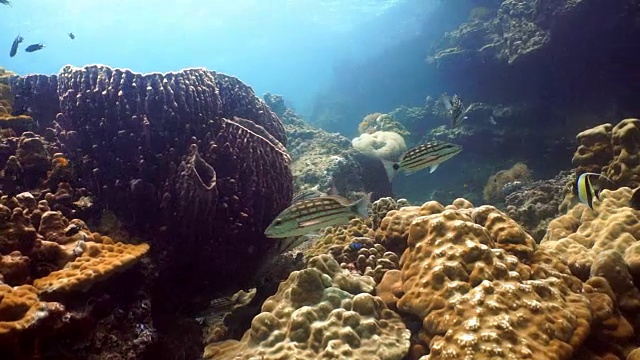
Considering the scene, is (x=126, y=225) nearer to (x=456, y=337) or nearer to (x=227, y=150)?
(x=227, y=150)

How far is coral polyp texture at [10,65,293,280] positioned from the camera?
13.3ft

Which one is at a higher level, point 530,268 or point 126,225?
point 126,225

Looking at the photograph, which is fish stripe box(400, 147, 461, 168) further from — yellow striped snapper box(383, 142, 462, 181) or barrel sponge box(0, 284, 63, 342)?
barrel sponge box(0, 284, 63, 342)

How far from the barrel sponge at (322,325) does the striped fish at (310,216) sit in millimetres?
406

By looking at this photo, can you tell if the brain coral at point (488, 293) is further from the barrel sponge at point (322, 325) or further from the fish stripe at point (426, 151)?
the fish stripe at point (426, 151)

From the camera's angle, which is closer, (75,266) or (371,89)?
(75,266)

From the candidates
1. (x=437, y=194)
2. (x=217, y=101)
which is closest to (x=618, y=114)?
(x=437, y=194)

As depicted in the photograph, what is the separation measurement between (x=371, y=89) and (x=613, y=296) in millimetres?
36379

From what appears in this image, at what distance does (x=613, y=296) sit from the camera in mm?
3189

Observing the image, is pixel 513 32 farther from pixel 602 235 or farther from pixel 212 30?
pixel 212 30

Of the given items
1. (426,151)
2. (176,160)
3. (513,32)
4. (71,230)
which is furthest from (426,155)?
(513,32)

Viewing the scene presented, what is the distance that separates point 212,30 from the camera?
3925 inches

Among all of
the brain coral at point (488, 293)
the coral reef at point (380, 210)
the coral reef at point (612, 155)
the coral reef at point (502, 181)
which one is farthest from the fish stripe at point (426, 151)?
the coral reef at point (502, 181)

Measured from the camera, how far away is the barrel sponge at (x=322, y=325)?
9.61 feet
